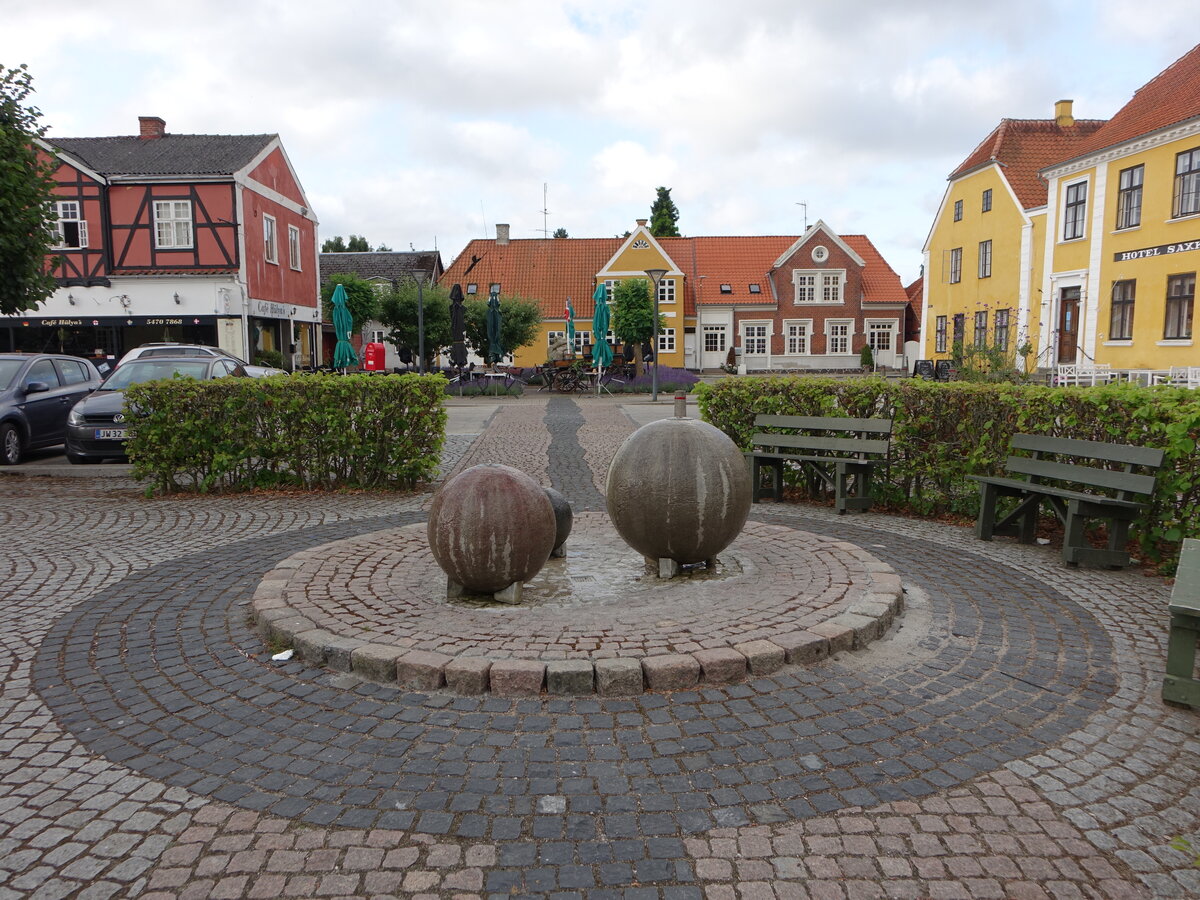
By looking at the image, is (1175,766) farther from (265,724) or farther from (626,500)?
(265,724)

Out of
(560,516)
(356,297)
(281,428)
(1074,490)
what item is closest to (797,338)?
(356,297)

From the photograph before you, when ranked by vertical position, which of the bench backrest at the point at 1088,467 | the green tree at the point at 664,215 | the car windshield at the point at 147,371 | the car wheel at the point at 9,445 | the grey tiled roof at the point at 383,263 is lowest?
the car wheel at the point at 9,445

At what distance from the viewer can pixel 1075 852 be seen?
2.92 meters

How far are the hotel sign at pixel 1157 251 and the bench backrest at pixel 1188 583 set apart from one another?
2409cm

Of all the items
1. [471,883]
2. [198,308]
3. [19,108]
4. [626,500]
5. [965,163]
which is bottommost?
[471,883]

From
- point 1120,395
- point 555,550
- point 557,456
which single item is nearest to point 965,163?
point 557,456

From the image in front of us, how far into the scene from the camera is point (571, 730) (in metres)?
3.78

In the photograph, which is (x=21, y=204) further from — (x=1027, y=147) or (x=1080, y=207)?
(x=1027, y=147)

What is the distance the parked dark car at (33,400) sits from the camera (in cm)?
1245

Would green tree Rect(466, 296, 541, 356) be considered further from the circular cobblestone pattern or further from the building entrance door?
the circular cobblestone pattern

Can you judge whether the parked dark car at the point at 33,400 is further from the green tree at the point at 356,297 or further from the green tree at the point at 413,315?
the green tree at the point at 356,297

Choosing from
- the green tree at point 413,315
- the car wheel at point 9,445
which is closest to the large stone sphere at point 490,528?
the car wheel at point 9,445

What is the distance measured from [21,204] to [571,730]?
43.2 feet

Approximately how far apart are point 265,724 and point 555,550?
3.04 meters
